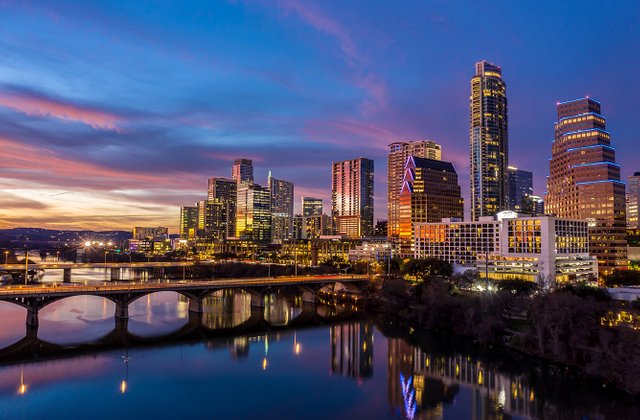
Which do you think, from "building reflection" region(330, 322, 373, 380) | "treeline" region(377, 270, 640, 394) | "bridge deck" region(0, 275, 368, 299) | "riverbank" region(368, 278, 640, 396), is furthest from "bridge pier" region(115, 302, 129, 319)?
"treeline" region(377, 270, 640, 394)

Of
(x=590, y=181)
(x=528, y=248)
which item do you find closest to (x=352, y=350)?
(x=528, y=248)

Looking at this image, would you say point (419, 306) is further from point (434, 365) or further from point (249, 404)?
point (249, 404)

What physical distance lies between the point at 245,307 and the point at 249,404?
50.5 meters

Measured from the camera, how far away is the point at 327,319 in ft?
250

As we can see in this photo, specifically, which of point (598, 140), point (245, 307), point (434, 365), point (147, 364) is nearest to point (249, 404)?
point (147, 364)

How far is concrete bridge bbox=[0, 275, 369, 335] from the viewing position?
59969 millimetres

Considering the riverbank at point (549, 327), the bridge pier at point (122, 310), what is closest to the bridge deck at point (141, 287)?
the bridge pier at point (122, 310)

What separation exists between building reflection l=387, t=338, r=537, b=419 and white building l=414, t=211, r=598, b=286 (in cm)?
4352

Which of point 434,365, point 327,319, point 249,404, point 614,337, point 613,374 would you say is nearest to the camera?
point 249,404

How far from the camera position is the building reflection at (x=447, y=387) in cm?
3769

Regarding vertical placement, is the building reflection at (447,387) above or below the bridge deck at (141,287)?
below

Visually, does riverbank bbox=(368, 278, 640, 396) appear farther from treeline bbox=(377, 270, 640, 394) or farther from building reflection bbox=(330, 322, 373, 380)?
building reflection bbox=(330, 322, 373, 380)

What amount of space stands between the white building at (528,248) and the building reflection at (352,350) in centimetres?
3459

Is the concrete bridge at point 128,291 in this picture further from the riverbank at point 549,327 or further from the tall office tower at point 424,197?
the tall office tower at point 424,197
